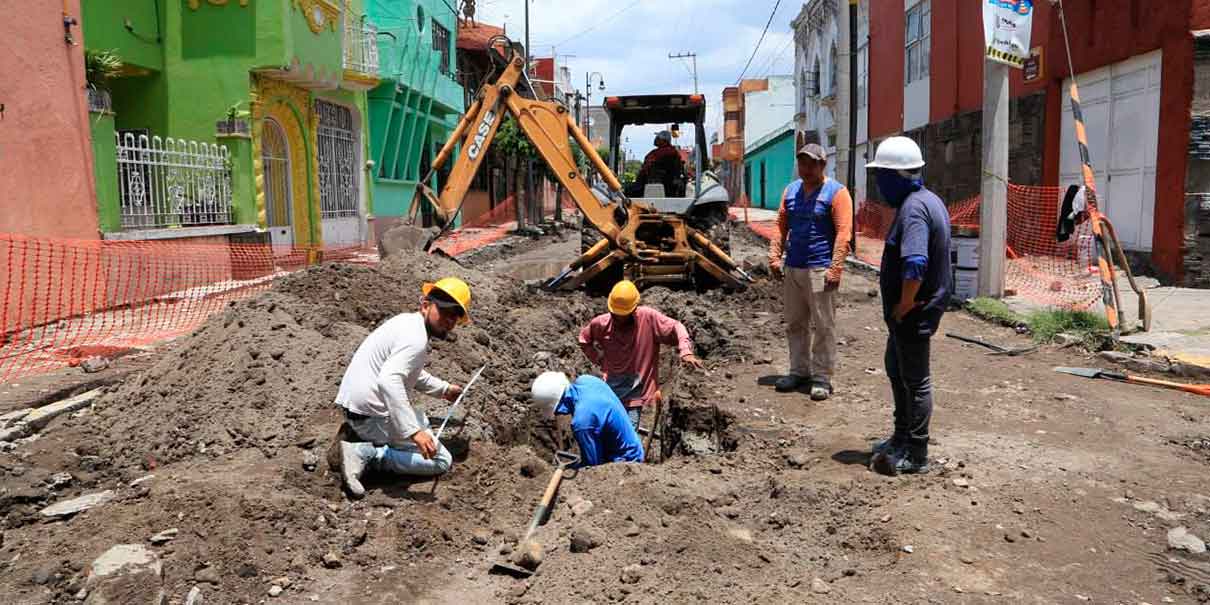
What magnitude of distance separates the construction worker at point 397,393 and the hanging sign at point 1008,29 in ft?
24.1

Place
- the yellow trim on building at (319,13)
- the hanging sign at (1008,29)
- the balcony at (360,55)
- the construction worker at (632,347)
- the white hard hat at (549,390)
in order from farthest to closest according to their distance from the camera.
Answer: the balcony at (360,55) → the yellow trim on building at (319,13) → the hanging sign at (1008,29) → the construction worker at (632,347) → the white hard hat at (549,390)

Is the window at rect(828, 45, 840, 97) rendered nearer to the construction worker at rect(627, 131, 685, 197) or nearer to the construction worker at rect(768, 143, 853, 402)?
the construction worker at rect(627, 131, 685, 197)

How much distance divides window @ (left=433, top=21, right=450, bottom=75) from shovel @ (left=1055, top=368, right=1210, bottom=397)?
74.0ft

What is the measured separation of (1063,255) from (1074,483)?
9325mm

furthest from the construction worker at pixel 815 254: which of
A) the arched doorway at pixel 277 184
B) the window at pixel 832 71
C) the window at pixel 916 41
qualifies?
the window at pixel 832 71

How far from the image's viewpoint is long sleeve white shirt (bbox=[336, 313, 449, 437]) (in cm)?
419

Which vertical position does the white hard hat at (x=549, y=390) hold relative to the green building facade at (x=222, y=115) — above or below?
below

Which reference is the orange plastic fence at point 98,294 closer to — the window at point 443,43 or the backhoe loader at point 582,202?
the backhoe loader at point 582,202

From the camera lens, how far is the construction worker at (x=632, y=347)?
5707 mm

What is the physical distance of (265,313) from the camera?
6.52 m

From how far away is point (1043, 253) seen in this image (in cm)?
1297

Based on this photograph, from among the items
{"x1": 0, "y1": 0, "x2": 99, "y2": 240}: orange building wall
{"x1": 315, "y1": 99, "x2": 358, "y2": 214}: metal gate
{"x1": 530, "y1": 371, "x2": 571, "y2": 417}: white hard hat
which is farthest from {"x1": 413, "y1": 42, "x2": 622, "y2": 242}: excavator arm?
{"x1": 315, "y1": 99, "x2": 358, "y2": 214}: metal gate

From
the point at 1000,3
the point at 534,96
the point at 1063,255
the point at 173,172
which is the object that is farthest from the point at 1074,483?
the point at 173,172

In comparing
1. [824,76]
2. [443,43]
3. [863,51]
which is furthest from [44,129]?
[824,76]
